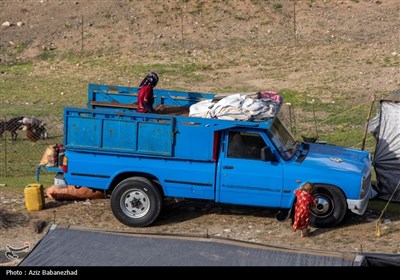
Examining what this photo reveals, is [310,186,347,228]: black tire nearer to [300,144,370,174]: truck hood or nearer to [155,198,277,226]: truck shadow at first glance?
[300,144,370,174]: truck hood

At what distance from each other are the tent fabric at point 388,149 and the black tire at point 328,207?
7.52ft

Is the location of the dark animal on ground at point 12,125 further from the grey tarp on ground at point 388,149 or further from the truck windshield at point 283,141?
the grey tarp on ground at point 388,149

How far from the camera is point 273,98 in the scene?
1475 centimetres

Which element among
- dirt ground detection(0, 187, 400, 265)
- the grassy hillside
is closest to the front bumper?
dirt ground detection(0, 187, 400, 265)

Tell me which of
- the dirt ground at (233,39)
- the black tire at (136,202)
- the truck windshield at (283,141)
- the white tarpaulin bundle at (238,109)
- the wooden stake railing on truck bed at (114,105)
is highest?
the dirt ground at (233,39)

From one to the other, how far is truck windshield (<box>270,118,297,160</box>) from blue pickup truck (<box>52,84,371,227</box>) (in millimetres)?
24

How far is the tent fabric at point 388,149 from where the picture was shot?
15531mm

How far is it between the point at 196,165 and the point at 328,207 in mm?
2225

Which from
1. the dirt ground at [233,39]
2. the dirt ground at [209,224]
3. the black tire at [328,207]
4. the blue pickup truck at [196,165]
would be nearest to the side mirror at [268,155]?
the blue pickup truck at [196,165]

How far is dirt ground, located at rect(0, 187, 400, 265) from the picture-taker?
13.3 m

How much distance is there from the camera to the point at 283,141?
14.1 metres

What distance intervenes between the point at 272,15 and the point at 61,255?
25.9 metres
